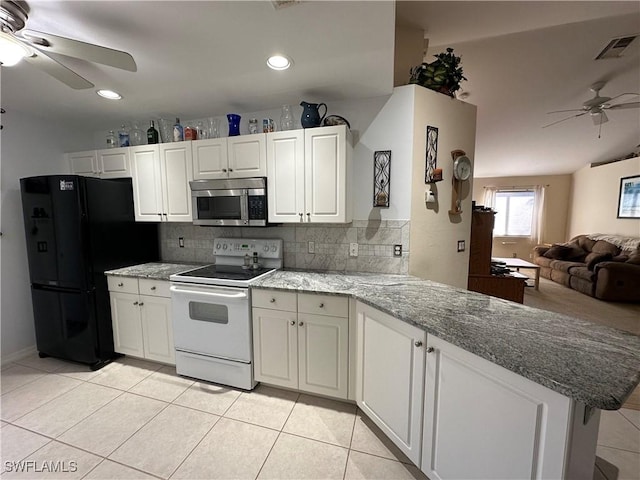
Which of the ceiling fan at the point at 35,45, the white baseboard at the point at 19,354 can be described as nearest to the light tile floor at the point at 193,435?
the white baseboard at the point at 19,354

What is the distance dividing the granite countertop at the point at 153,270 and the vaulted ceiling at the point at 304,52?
5.01 ft

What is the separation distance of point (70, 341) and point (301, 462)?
2.43 meters

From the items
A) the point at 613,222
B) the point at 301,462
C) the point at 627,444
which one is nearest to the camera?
the point at 301,462

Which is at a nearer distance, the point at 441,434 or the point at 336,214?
the point at 441,434

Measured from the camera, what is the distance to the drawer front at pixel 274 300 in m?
2.00

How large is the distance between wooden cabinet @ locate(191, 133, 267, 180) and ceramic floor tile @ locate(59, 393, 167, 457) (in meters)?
1.90

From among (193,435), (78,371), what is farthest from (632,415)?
(78,371)

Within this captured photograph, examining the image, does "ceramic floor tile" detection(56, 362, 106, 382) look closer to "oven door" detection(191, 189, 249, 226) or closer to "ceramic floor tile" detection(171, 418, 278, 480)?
"ceramic floor tile" detection(171, 418, 278, 480)

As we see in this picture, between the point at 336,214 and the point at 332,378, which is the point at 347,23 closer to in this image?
the point at 336,214

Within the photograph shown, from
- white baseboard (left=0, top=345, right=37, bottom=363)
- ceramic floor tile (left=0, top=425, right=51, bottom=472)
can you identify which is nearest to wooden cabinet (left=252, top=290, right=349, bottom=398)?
ceramic floor tile (left=0, top=425, right=51, bottom=472)

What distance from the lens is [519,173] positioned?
700cm

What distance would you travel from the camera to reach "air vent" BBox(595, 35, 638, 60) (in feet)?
8.42

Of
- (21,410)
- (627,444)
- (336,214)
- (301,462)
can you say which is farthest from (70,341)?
(627,444)

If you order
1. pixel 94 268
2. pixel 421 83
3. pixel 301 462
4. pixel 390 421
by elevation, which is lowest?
pixel 301 462
